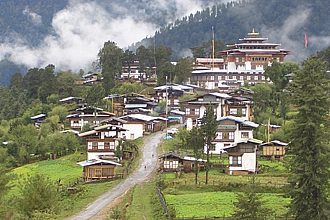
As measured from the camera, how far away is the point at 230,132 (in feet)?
170

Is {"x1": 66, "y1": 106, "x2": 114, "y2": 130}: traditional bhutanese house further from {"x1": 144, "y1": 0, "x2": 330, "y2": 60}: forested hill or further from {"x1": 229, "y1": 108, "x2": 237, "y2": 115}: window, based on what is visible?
{"x1": 144, "y1": 0, "x2": 330, "y2": 60}: forested hill

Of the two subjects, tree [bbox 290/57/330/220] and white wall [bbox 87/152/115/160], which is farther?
white wall [bbox 87/152/115/160]

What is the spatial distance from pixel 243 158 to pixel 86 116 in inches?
929

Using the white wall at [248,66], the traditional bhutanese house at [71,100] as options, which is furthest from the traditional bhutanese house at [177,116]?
the white wall at [248,66]

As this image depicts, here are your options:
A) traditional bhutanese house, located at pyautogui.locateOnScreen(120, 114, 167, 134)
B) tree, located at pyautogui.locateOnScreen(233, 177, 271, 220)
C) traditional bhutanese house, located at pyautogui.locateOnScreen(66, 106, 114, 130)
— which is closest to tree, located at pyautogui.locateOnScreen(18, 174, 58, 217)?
tree, located at pyautogui.locateOnScreen(233, 177, 271, 220)

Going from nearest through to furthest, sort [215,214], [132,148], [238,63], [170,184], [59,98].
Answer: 1. [215,214]
2. [170,184]
3. [132,148]
4. [59,98]
5. [238,63]

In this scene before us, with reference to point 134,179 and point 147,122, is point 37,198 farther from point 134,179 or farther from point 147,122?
point 147,122

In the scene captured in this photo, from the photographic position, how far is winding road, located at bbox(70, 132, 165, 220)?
34531 mm

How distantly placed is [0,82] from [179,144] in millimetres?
125899

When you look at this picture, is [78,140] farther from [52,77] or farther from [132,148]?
[52,77]

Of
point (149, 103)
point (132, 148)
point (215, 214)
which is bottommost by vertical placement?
point (215, 214)

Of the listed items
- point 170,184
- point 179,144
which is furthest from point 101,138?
point 170,184

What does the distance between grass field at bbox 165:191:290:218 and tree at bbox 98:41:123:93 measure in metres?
43.0

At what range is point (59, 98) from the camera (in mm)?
75938
